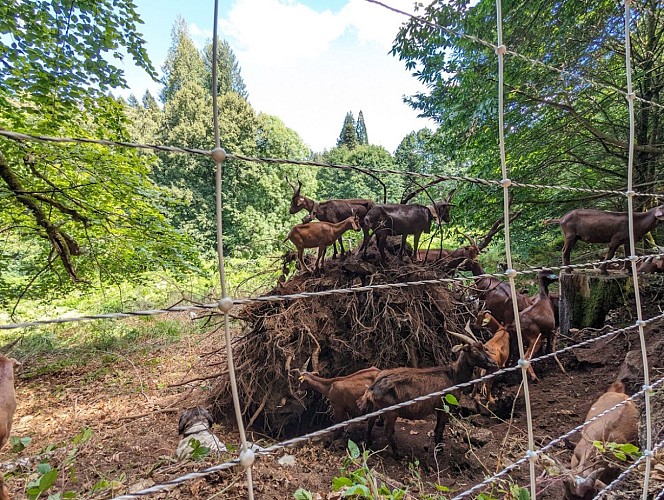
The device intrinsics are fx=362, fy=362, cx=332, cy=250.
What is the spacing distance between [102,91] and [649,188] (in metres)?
4.98

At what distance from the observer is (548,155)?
3340 millimetres

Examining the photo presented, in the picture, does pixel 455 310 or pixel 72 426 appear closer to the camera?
pixel 455 310

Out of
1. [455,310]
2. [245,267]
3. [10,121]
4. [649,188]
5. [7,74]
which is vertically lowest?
[455,310]

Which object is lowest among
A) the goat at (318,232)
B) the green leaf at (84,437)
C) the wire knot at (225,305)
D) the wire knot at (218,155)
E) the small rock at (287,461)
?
the small rock at (287,461)

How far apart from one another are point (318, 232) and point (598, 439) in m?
1.61

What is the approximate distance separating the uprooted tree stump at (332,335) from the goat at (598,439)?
909 millimetres

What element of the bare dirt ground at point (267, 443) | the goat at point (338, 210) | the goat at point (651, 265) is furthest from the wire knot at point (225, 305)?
the goat at point (651, 265)

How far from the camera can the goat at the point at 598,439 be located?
126cm

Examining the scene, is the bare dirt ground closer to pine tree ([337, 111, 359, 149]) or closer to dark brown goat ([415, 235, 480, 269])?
dark brown goat ([415, 235, 480, 269])

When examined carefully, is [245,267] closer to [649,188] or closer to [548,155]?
[548,155]

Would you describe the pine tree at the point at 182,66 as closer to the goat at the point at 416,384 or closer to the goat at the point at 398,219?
the goat at the point at 398,219

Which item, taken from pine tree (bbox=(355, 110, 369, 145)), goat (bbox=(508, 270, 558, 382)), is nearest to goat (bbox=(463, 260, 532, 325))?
goat (bbox=(508, 270, 558, 382))

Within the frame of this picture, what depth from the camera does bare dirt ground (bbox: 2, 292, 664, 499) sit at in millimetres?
1593

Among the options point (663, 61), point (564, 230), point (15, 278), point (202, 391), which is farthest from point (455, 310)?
point (15, 278)
